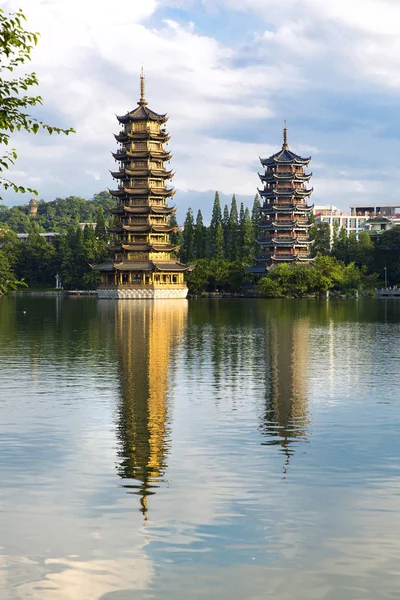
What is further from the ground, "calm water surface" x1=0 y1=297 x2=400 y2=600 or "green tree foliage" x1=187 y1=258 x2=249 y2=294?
"green tree foliage" x1=187 y1=258 x2=249 y2=294

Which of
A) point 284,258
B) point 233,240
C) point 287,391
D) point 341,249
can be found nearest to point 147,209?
point 284,258

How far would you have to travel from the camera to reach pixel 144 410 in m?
18.2

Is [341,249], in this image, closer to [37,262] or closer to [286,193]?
[286,193]

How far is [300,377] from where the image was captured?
24.2 metres

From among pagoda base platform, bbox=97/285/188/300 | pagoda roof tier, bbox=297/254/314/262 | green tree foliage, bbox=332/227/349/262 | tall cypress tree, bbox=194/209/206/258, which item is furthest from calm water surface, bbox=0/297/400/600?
tall cypress tree, bbox=194/209/206/258

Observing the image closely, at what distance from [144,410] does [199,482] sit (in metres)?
6.23

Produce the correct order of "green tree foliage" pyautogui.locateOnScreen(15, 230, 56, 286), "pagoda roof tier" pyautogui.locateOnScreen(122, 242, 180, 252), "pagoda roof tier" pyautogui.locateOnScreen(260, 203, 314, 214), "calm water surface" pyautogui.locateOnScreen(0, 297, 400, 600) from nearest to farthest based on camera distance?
"calm water surface" pyautogui.locateOnScreen(0, 297, 400, 600), "pagoda roof tier" pyautogui.locateOnScreen(122, 242, 180, 252), "pagoda roof tier" pyautogui.locateOnScreen(260, 203, 314, 214), "green tree foliage" pyautogui.locateOnScreen(15, 230, 56, 286)

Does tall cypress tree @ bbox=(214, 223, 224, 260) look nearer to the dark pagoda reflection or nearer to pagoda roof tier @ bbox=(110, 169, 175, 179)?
pagoda roof tier @ bbox=(110, 169, 175, 179)

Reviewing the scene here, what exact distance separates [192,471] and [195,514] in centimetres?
220

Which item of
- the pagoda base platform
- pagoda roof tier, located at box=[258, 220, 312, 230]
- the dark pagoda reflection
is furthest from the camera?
pagoda roof tier, located at box=[258, 220, 312, 230]

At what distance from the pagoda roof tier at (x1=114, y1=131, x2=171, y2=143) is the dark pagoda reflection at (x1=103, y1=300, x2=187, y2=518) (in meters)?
57.5

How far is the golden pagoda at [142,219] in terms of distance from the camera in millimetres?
92875

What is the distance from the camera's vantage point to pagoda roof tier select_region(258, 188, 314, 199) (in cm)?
10831

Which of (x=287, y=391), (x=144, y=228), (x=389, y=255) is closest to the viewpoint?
(x=287, y=391)
